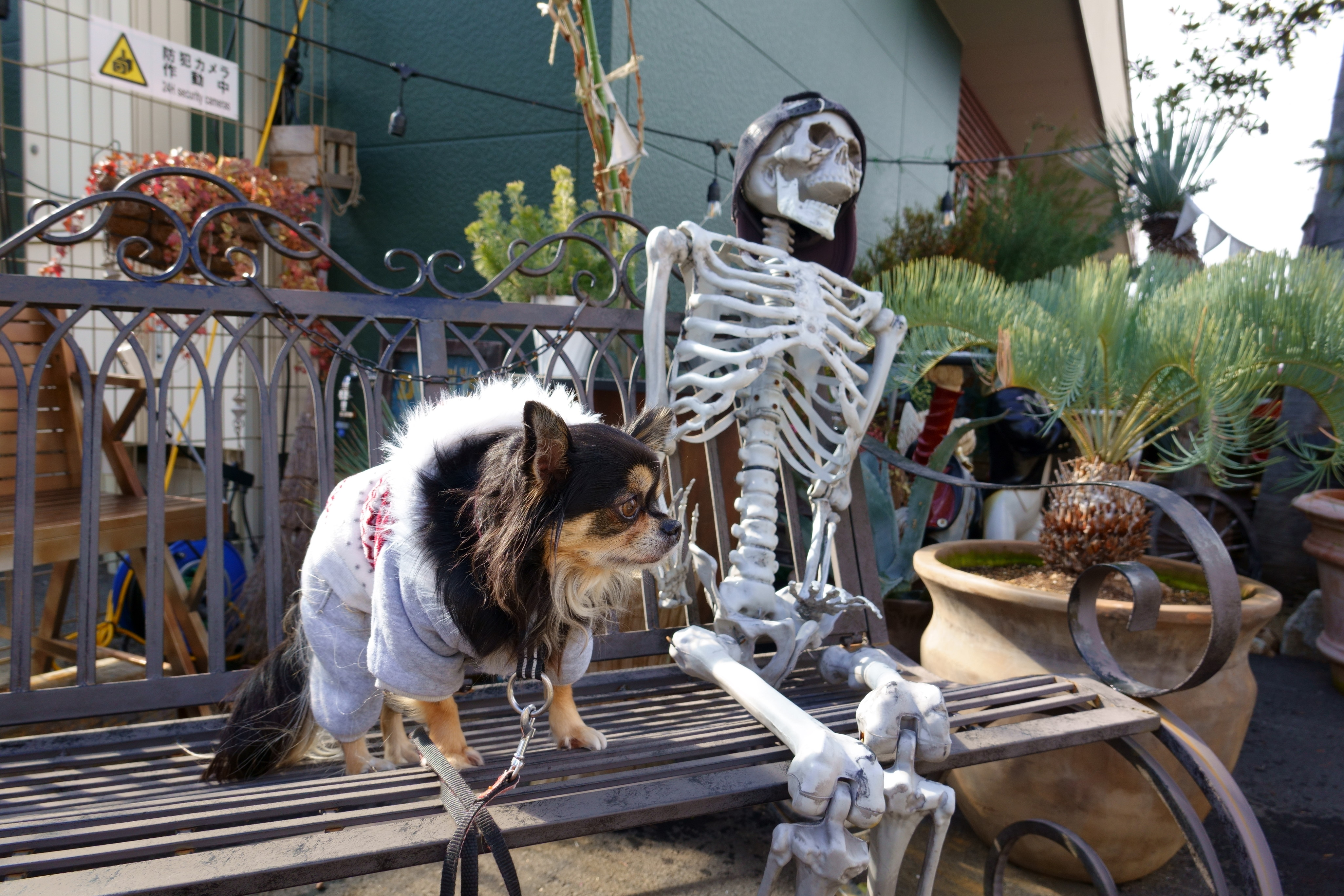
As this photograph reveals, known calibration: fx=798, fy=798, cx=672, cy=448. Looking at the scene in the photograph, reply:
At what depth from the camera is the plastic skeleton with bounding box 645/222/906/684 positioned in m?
1.94

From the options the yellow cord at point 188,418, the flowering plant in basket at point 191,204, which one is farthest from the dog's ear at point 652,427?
the yellow cord at point 188,418

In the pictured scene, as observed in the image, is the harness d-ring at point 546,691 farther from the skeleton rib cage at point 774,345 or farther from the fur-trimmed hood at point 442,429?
the skeleton rib cage at point 774,345

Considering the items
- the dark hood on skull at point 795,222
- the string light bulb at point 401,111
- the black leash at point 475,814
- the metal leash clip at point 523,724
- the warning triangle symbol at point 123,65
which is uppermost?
the string light bulb at point 401,111

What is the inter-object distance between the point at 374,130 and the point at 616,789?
4315 millimetres

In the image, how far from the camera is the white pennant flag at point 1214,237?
4227 mm

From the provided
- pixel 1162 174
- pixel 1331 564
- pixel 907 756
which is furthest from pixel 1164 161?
pixel 907 756

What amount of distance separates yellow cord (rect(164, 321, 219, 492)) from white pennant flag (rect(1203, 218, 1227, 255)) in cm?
490

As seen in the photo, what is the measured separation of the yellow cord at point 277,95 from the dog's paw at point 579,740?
3.77 meters

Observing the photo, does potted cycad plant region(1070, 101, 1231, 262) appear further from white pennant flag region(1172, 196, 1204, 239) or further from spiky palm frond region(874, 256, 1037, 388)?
spiky palm frond region(874, 256, 1037, 388)

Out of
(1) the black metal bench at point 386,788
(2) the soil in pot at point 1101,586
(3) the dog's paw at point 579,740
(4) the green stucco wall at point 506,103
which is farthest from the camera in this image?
(4) the green stucco wall at point 506,103

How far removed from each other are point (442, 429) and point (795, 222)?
4.54 feet

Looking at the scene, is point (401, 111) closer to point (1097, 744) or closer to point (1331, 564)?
point (1097, 744)

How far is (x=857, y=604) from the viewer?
202 cm

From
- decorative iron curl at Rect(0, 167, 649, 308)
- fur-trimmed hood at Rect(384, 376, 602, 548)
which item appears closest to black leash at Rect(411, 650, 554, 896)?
fur-trimmed hood at Rect(384, 376, 602, 548)
